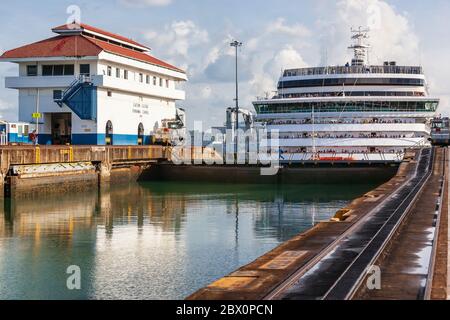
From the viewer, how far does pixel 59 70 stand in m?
65.6

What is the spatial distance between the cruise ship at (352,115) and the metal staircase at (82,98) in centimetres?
1688

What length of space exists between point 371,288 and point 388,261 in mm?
3556

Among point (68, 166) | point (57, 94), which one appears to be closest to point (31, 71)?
point (57, 94)

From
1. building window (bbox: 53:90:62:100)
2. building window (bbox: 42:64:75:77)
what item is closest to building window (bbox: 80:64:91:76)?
building window (bbox: 42:64:75:77)

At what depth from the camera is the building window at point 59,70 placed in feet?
214

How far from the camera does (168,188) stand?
6053cm

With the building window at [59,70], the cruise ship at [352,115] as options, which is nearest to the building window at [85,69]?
the building window at [59,70]

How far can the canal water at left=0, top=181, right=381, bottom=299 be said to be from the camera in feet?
72.0

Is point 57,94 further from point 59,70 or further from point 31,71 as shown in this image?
point 31,71

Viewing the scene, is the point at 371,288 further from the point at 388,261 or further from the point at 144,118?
the point at 144,118

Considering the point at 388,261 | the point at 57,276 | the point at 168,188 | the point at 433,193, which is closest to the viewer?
the point at 388,261

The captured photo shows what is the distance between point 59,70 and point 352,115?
28.2 metres

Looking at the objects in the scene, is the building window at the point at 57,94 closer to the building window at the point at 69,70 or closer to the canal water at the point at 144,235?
the building window at the point at 69,70
